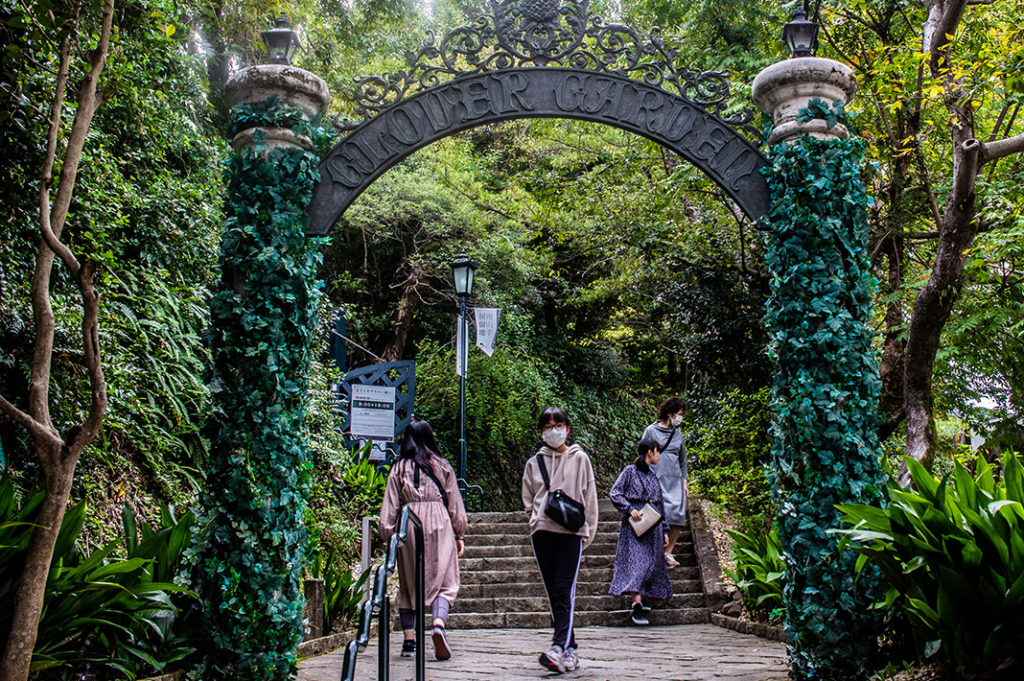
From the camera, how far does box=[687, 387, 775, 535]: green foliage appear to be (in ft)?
30.6

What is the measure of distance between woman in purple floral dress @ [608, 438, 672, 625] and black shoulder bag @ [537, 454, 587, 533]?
2578 millimetres

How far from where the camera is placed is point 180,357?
292 inches

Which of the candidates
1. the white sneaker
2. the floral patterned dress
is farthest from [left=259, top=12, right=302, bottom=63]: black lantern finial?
the floral patterned dress

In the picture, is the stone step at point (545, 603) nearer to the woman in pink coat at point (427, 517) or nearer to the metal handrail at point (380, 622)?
the woman in pink coat at point (427, 517)

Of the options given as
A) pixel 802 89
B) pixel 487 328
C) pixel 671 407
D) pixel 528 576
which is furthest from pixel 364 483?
pixel 802 89

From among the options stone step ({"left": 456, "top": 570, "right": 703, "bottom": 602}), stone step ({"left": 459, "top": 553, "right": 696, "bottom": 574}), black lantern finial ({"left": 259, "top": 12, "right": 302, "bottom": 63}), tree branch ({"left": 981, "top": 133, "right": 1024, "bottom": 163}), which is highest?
black lantern finial ({"left": 259, "top": 12, "right": 302, "bottom": 63})

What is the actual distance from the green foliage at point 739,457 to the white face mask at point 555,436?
4.09m

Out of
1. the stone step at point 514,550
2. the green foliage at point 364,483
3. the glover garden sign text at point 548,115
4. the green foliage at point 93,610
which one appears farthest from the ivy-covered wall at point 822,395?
the green foliage at point 364,483

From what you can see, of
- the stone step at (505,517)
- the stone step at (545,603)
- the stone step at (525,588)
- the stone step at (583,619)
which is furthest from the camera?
the stone step at (505,517)

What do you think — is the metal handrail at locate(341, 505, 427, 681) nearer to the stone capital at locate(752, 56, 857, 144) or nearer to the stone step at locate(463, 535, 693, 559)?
the stone capital at locate(752, 56, 857, 144)

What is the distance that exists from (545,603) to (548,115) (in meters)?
5.34

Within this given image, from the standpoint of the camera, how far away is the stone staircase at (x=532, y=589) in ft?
27.2

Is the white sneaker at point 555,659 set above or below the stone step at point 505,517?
below

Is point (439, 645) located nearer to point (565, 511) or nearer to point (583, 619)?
point (565, 511)
